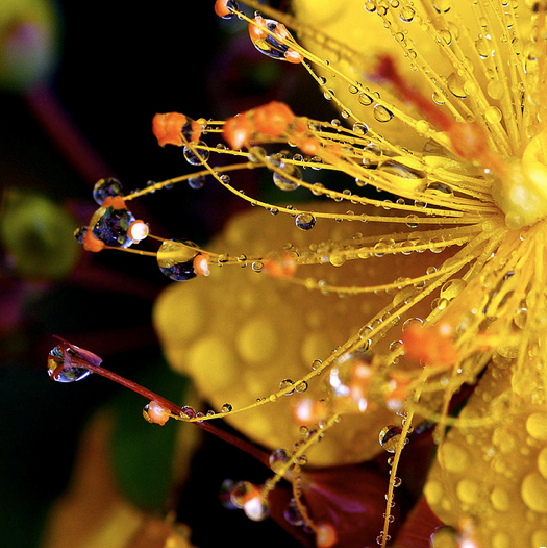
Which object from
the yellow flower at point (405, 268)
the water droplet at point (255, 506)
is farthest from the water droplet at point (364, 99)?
the water droplet at point (255, 506)

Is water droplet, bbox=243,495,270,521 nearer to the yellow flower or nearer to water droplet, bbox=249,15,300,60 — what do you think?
the yellow flower

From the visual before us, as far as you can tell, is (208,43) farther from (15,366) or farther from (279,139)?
(15,366)

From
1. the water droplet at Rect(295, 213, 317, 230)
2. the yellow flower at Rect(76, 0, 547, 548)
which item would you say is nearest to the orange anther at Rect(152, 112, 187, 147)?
the yellow flower at Rect(76, 0, 547, 548)

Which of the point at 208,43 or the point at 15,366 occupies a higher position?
the point at 208,43

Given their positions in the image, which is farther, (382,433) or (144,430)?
(144,430)

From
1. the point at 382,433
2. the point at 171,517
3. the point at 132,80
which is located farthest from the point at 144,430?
the point at 132,80

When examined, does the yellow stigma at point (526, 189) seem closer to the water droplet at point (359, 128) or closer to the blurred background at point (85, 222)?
the water droplet at point (359, 128)
